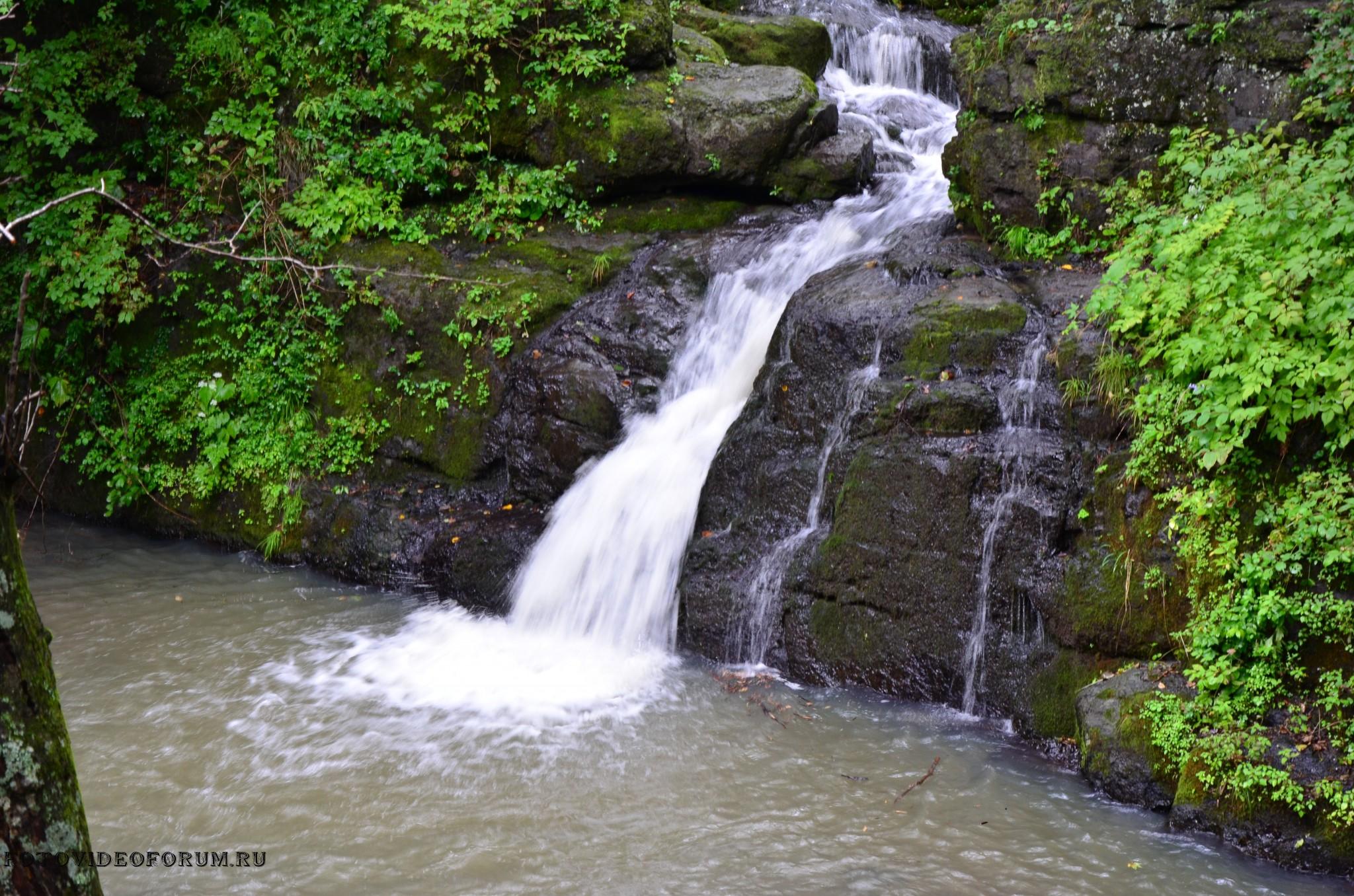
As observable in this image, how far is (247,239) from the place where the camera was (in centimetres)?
964

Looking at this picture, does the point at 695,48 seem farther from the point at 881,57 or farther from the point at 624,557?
the point at 624,557

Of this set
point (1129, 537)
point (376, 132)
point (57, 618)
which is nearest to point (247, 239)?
point (376, 132)

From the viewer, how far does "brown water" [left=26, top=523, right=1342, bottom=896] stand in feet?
14.6

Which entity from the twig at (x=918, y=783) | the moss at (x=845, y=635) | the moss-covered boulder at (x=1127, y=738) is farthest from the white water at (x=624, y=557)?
the moss-covered boulder at (x=1127, y=738)

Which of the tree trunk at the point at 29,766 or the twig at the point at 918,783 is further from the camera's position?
the twig at the point at 918,783

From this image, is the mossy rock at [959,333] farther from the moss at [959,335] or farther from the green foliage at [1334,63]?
the green foliage at [1334,63]

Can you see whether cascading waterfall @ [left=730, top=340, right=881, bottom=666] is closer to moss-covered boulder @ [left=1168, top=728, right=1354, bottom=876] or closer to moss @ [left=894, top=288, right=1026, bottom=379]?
moss @ [left=894, top=288, right=1026, bottom=379]

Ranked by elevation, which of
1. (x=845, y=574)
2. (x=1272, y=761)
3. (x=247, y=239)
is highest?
(x=247, y=239)

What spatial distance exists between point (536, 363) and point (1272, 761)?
596cm

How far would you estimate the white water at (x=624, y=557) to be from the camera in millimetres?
6312

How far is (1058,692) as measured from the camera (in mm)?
5621

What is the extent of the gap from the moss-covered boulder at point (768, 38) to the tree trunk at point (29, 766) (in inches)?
404

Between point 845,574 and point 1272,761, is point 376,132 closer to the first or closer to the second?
point 845,574

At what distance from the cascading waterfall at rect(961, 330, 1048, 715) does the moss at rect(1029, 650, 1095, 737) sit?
34 cm
